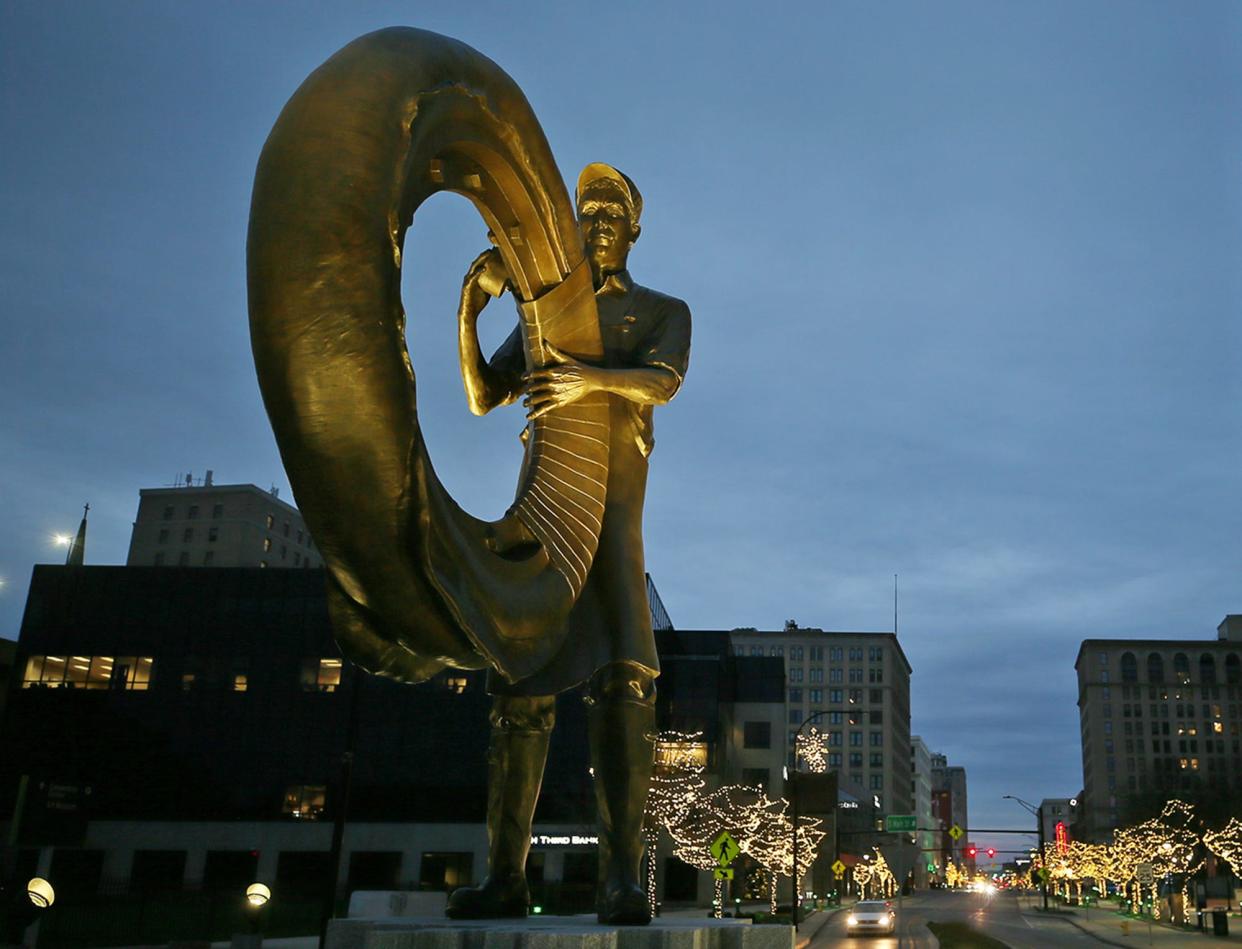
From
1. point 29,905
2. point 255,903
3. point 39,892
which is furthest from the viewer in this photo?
point 255,903

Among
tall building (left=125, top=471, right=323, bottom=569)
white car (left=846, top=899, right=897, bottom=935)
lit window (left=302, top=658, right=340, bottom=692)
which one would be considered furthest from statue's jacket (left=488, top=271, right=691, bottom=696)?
tall building (left=125, top=471, right=323, bottom=569)

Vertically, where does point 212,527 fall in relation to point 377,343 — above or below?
above

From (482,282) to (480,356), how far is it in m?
0.46

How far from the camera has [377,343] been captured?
3.31m

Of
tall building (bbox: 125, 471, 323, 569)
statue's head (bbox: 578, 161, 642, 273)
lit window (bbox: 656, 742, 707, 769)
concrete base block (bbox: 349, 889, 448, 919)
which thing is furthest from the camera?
tall building (bbox: 125, 471, 323, 569)

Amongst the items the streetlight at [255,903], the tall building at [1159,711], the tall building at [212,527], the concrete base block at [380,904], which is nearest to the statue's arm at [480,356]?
the concrete base block at [380,904]

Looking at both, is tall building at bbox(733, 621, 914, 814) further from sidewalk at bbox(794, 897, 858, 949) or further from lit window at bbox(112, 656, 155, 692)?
lit window at bbox(112, 656, 155, 692)

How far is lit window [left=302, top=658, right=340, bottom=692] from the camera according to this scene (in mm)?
50656

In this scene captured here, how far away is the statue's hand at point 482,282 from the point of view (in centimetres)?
501

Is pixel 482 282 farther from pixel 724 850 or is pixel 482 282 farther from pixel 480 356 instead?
pixel 724 850

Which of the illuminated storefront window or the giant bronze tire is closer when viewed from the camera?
the giant bronze tire

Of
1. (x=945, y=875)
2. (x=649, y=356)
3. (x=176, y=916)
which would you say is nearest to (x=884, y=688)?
(x=945, y=875)

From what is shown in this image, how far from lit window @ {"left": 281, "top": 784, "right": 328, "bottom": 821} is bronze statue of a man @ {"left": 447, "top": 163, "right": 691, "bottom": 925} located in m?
47.5

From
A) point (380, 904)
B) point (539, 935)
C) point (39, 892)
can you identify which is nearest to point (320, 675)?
point (380, 904)
